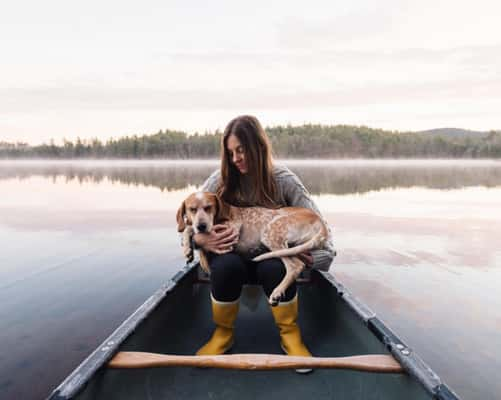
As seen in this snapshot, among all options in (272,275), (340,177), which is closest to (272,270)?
(272,275)

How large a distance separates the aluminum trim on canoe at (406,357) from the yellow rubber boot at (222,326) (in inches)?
31.6

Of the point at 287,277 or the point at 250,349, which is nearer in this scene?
the point at 287,277

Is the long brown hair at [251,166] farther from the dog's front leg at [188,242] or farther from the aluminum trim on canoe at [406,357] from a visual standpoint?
the aluminum trim on canoe at [406,357]

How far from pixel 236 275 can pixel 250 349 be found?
72 cm

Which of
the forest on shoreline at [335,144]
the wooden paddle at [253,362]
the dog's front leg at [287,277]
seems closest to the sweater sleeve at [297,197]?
the dog's front leg at [287,277]

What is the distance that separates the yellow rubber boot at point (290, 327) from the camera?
8.16 feet

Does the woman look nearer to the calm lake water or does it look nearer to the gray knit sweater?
the gray knit sweater

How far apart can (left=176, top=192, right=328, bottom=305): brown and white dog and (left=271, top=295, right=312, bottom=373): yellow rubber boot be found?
Answer: 0.26m

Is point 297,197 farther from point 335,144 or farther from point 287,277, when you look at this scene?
point 335,144

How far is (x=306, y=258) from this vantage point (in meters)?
2.63

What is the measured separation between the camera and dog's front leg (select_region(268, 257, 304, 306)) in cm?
242

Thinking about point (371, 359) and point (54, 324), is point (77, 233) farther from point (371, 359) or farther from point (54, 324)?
point (371, 359)

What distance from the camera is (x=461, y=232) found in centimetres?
979

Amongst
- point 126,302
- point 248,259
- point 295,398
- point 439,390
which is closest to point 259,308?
point 248,259
